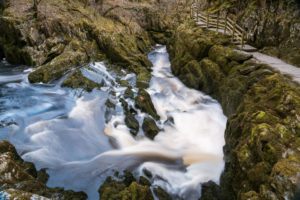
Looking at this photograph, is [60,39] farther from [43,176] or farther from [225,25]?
[43,176]

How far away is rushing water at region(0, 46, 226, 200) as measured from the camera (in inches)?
254

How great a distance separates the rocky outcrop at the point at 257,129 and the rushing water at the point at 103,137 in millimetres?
1362

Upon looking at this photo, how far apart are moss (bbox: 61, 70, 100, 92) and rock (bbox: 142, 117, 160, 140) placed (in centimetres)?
489

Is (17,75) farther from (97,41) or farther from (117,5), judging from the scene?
(117,5)

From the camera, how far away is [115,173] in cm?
647

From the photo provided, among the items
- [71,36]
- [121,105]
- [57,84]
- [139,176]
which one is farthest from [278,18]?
[71,36]

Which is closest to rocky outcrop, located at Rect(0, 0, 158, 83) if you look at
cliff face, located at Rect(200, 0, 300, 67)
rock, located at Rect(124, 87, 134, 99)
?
rock, located at Rect(124, 87, 134, 99)

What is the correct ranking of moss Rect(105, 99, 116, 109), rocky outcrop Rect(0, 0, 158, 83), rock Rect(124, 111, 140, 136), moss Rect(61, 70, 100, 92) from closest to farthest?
1. rock Rect(124, 111, 140, 136)
2. moss Rect(105, 99, 116, 109)
3. moss Rect(61, 70, 100, 92)
4. rocky outcrop Rect(0, 0, 158, 83)

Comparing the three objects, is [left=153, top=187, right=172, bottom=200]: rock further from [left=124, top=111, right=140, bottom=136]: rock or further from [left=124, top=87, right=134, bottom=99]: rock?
[left=124, top=87, right=134, bottom=99]: rock

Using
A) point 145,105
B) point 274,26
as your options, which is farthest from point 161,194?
point 274,26

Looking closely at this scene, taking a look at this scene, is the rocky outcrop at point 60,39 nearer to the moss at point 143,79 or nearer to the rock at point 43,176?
the moss at point 143,79

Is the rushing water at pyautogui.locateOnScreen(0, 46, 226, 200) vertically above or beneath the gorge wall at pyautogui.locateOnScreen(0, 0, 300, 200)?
beneath

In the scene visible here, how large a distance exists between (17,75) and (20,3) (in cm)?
886

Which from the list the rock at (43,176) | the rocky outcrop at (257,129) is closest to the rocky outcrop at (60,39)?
the rocky outcrop at (257,129)
